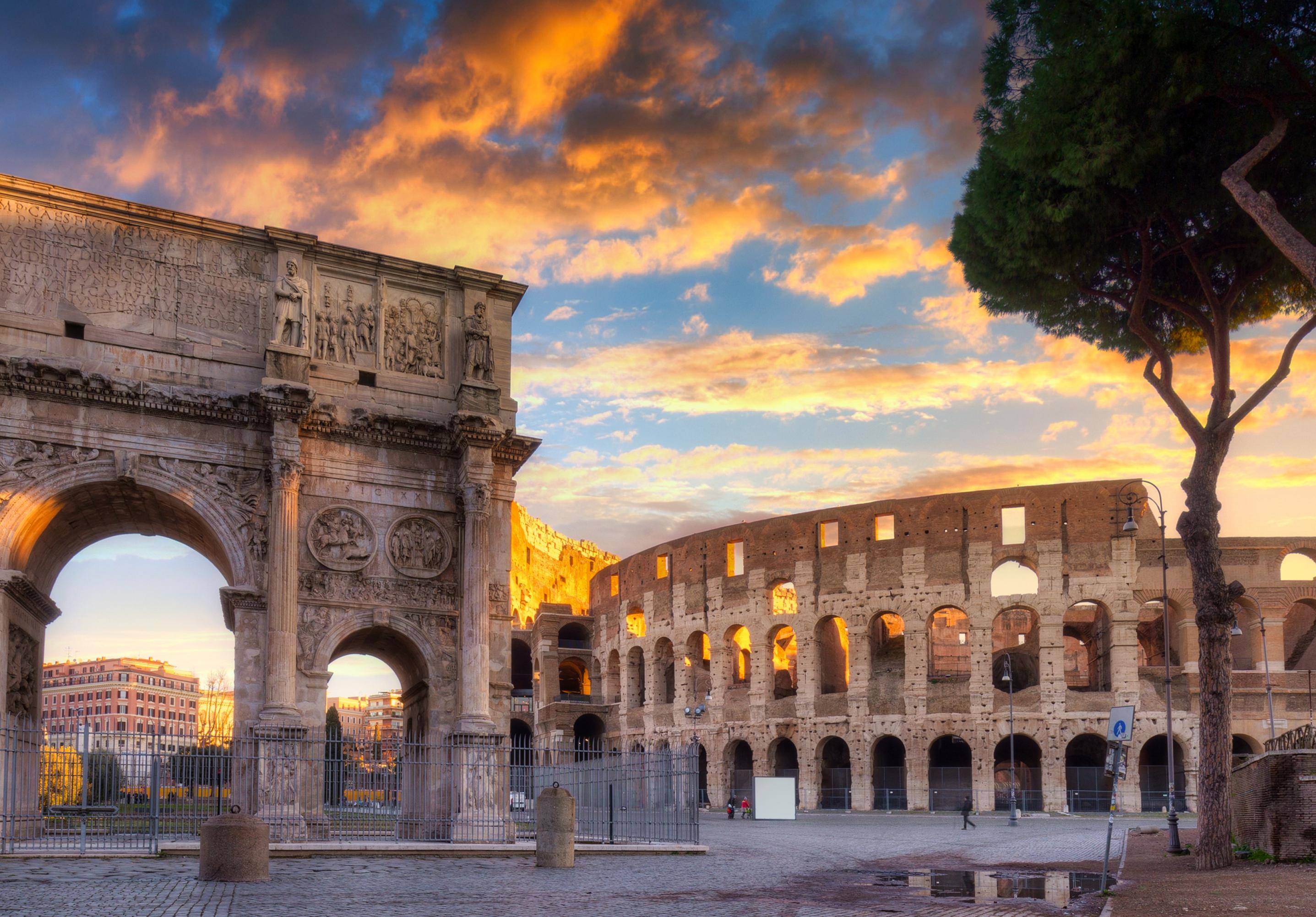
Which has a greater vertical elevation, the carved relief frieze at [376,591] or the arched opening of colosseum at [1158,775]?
the carved relief frieze at [376,591]

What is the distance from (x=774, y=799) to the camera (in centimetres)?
3353

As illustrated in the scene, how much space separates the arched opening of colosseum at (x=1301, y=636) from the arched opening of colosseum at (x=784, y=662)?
16.7 m

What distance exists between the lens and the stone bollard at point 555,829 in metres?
14.3

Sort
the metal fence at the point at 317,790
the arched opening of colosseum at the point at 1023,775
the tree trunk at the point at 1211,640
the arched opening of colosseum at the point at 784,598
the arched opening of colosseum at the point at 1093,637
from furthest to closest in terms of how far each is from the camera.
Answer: the arched opening of colosseum at the point at 784,598 < the arched opening of colosseum at the point at 1093,637 < the arched opening of colosseum at the point at 1023,775 < the metal fence at the point at 317,790 < the tree trunk at the point at 1211,640

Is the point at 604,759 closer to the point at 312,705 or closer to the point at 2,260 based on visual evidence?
the point at 312,705

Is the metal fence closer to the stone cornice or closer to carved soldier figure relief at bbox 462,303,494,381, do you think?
the stone cornice

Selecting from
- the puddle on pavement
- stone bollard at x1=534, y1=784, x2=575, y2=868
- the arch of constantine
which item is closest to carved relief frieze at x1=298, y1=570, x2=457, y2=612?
the arch of constantine

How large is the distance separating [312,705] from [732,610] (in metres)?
28.8

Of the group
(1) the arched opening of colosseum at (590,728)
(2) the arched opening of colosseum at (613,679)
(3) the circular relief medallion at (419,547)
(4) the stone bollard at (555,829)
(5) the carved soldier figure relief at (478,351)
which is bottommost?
(1) the arched opening of colosseum at (590,728)

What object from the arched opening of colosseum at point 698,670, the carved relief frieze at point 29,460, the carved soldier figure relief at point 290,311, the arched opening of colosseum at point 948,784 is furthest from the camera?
the arched opening of colosseum at point 698,670

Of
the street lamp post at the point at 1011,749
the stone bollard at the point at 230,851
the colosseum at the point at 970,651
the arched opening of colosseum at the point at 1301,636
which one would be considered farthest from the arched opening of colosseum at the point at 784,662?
the stone bollard at the point at 230,851

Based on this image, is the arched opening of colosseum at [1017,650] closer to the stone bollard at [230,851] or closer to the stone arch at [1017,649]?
the stone arch at [1017,649]

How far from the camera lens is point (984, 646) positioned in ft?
132

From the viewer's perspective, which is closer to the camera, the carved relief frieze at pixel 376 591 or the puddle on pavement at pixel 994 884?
the puddle on pavement at pixel 994 884
